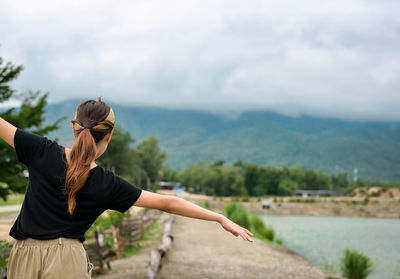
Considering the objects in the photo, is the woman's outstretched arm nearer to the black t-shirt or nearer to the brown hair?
the black t-shirt

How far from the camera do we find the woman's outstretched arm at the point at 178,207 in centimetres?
187

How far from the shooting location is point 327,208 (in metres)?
51.2

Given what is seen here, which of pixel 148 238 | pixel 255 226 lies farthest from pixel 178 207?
pixel 255 226

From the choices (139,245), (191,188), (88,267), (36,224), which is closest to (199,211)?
(88,267)

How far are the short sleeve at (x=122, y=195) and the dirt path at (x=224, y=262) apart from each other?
717 cm

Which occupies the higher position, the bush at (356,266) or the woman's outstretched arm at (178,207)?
the woman's outstretched arm at (178,207)

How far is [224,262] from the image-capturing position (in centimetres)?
1127

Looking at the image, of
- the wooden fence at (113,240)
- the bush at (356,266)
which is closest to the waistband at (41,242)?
the wooden fence at (113,240)

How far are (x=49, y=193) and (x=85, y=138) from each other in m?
0.27

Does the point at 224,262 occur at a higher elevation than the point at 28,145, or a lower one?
lower

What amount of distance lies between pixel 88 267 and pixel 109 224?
30.5 ft

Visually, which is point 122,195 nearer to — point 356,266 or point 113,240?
point 113,240

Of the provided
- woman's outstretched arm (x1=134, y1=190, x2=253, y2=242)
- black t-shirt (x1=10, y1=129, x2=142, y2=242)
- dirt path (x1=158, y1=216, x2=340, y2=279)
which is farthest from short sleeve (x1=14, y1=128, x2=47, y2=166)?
dirt path (x1=158, y1=216, x2=340, y2=279)

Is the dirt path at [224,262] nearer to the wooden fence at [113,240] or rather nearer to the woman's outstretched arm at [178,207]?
the wooden fence at [113,240]
